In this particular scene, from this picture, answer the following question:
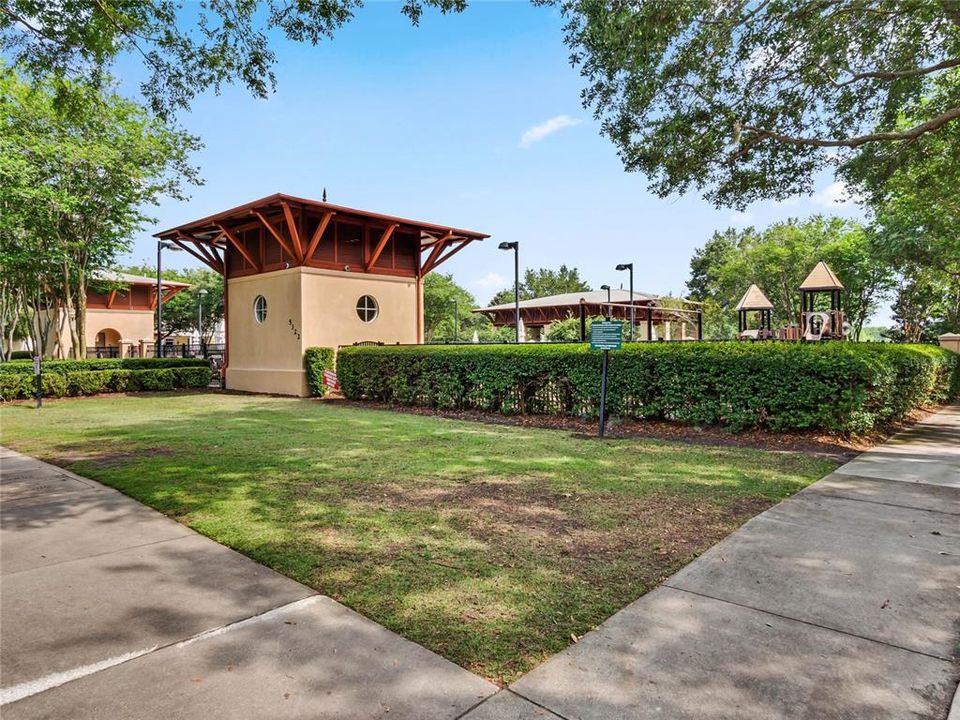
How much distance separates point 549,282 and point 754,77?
71.0 m

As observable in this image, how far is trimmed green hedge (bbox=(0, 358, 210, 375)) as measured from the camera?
1556cm

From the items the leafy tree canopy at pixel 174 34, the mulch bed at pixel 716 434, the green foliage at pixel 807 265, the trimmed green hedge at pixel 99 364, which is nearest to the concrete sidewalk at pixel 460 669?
the mulch bed at pixel 716 434

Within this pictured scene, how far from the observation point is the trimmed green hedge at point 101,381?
15102mm

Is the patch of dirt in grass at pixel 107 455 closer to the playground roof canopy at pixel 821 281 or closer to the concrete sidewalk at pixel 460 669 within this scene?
the concrete sidewalk at pixel 460 669

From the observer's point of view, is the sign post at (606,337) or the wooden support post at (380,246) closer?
the sign post at (606,337)

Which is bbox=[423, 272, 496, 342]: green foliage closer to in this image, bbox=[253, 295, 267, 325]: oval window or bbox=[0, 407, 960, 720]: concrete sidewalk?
bbox=[253, 295, 267, 325]: oval window

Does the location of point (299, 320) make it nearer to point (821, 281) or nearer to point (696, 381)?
point (696, 381)

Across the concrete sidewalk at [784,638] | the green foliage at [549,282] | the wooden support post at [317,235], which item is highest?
the green foliage at [549,282]

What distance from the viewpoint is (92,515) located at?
443 cm

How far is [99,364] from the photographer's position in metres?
17.1

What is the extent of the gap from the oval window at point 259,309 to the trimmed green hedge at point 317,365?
308 cm

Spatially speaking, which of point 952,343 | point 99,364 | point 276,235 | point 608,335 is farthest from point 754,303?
point 99,364

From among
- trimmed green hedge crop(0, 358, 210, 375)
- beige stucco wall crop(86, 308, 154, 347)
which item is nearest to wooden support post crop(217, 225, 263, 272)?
trimmed green hedge crop(0, 358, 210, 375)

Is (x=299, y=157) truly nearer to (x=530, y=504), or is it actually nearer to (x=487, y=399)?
(x=487, y=399)
